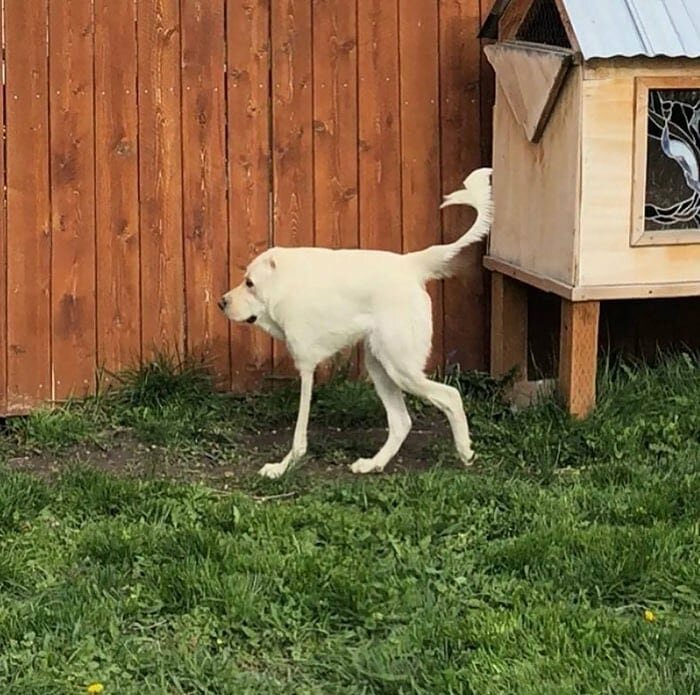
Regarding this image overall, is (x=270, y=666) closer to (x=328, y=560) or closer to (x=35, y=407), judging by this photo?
(x=328, y=560)

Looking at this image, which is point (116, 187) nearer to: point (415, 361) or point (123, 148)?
point (123, 148)

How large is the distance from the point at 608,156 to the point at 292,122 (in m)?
1.55

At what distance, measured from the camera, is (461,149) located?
6.80m

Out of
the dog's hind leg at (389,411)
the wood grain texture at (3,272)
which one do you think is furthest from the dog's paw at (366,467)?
the wood grain texture at (3,272)

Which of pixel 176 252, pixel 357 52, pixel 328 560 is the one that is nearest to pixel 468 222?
pixel 357 52

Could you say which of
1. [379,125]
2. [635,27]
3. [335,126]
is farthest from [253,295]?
[635,27]

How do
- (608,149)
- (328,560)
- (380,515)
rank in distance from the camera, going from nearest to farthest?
(328,560), (380,515), (608,149)

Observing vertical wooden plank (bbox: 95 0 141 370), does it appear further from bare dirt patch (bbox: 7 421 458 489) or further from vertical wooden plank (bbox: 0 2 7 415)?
bare dirt patch (bbox: 7 421 458 489)

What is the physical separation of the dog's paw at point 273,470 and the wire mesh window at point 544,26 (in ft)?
6.96

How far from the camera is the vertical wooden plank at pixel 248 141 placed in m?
6.45

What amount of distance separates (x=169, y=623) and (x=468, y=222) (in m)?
3.29

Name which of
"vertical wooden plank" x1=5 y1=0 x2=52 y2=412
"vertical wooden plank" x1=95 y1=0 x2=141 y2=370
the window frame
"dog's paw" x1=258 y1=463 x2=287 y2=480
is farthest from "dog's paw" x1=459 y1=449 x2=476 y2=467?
"vertical wooden plank" x1=5 y1=0 x2=52 y2=412

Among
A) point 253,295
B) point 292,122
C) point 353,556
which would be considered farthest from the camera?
point 292,122

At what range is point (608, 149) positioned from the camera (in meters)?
5.78
